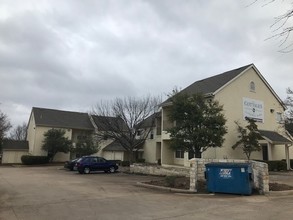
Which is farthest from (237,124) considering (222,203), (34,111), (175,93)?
(34,111)

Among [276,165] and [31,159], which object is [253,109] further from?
[31,159]

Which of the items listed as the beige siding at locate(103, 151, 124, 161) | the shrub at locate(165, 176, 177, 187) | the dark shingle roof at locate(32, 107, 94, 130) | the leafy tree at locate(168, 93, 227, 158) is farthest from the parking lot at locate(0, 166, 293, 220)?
the dark shingle roof at locate(32, 107, 94, 130)

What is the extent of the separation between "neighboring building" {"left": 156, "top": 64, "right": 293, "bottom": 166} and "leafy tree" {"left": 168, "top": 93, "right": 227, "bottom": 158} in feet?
16.4

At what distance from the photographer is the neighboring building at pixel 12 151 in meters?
51.5

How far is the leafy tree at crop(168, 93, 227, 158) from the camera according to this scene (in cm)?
2372

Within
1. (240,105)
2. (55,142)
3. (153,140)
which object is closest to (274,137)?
(240,105)

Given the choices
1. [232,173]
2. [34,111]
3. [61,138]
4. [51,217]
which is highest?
[34,111]

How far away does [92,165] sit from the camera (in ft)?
105

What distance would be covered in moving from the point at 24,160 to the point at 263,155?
107 ft

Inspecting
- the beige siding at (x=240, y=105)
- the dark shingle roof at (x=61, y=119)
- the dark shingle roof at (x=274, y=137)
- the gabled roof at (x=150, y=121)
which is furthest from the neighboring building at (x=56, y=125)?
the dark shingle roof at (x=274, y=137)

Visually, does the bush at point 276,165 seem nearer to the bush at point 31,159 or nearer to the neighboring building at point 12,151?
the bush at point 31,159

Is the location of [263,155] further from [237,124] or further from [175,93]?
[175,93]

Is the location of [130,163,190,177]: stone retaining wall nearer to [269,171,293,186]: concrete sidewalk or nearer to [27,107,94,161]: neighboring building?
[269,171,293,186]: concrete sidewalk

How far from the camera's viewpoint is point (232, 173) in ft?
49.1
